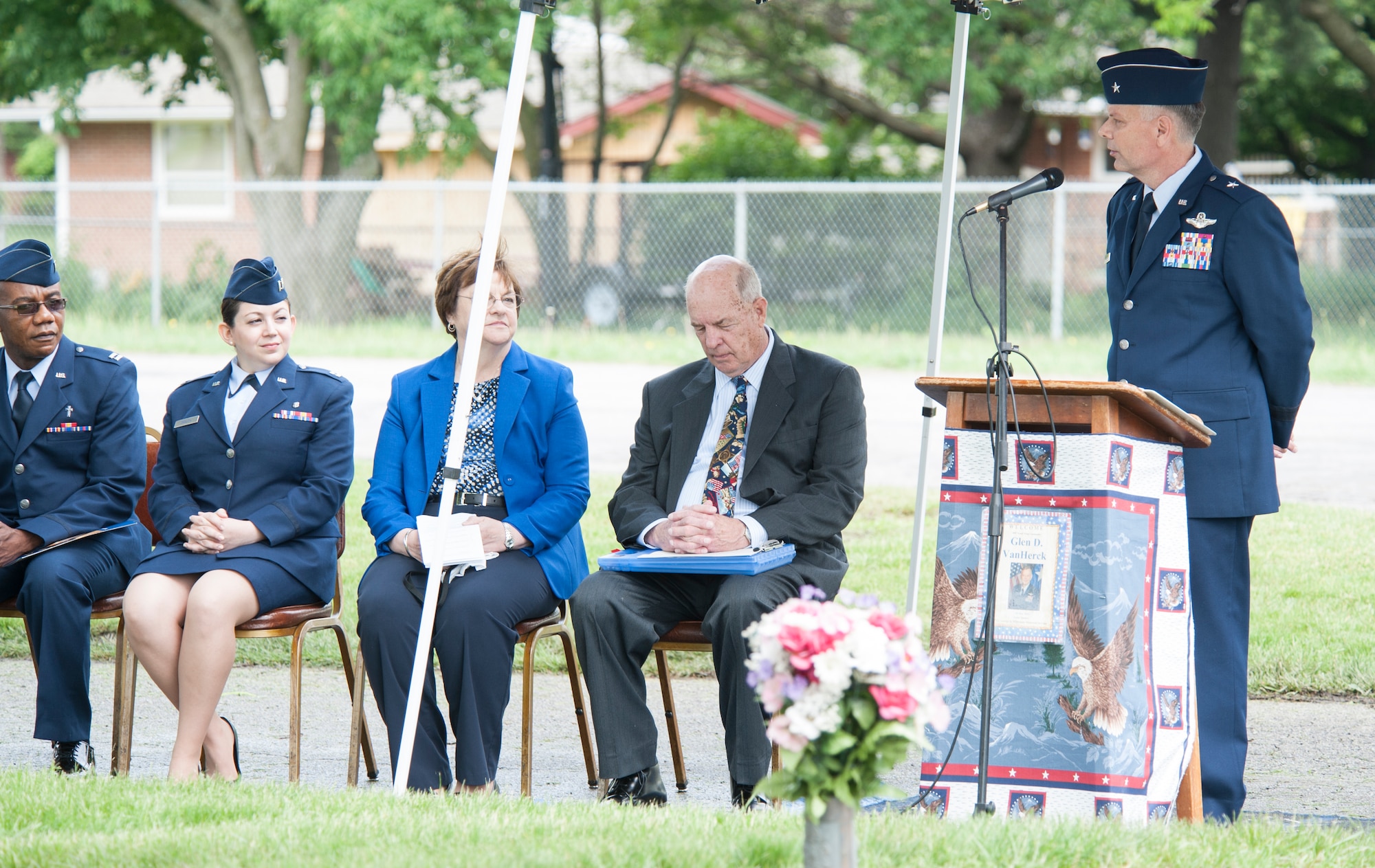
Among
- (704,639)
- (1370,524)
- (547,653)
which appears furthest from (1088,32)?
(704,639)

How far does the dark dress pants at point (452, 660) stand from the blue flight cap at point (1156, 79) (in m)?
2.30

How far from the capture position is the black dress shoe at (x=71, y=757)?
468 cm

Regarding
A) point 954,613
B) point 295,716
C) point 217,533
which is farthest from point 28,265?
point 954,613

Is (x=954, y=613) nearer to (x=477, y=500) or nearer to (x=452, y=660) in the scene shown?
(x=452, y=660)

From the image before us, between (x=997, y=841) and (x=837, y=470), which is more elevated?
(x=837, y=470)

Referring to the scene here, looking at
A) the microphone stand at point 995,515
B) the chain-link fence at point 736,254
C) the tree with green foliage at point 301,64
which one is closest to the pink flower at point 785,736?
the microphone stand at point 995,515

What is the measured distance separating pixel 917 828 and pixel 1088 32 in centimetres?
1847

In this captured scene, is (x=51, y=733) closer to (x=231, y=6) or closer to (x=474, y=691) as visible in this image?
(x=474, y=691)

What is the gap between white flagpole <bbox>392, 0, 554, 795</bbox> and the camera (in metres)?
4.05

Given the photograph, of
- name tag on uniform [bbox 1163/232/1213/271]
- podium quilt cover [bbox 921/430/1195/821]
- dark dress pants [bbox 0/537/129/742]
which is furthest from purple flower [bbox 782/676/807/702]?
dark dress pants [bbox 0/537/129/742]

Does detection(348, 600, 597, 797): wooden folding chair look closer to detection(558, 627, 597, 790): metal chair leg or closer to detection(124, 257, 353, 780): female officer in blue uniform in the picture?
detection(558, 627, 597, 790): metal chair leg

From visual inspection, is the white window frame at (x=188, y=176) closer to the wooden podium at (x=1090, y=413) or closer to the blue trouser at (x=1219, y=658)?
the wooden podium at (x=1090, y=413)

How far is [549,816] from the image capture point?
3.54 m

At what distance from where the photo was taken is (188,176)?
1072 inches
